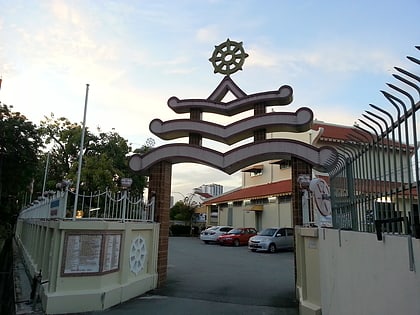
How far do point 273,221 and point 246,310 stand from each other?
20561 millimetres

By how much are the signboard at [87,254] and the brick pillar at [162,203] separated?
2505 millimetres

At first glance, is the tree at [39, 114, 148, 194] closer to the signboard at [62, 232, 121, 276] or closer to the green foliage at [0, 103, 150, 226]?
the green foliage at [0, 103, 150, 226]

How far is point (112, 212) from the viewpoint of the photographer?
8266 millimetres

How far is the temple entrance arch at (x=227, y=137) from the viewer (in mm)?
9602

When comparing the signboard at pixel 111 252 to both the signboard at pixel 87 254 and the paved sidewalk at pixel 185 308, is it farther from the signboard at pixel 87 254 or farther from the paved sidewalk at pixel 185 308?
the paved sidewalk at pixel 185 308

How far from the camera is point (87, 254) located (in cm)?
742

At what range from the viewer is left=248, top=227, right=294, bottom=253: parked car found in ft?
70.5

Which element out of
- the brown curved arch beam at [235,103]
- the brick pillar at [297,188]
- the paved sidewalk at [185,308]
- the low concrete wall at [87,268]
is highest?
the brown curved arch beam at [235,103]

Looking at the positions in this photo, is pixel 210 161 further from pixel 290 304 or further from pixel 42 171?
pixel 42 171

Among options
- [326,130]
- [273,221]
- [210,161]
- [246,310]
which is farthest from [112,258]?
[326,130]

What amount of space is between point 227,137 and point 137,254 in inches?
157

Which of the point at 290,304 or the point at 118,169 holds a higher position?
the point at 118,169

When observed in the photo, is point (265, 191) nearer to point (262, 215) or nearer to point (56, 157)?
point (262, 215)

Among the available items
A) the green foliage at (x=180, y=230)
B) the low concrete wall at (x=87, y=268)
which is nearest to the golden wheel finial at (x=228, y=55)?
the low concrete wall at (x=87, y=268)
